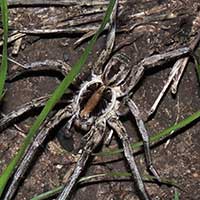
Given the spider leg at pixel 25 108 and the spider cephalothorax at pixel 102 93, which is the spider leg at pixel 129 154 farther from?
the spider leg at pixel 25 108

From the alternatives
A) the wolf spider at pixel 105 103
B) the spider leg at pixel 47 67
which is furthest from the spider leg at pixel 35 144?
the spider leg at pixel 47 67

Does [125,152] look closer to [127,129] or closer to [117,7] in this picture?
[127,129]

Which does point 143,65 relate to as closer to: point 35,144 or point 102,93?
point 102,93

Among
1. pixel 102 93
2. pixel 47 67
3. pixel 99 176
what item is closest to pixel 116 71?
pixel 102 93

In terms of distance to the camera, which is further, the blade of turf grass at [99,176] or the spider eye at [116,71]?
the spider eye at [116,71]

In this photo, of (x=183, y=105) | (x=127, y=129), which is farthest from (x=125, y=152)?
(x=183, y=105)

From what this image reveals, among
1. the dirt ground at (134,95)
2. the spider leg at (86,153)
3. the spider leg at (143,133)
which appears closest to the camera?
the spider leg at (86,153)
